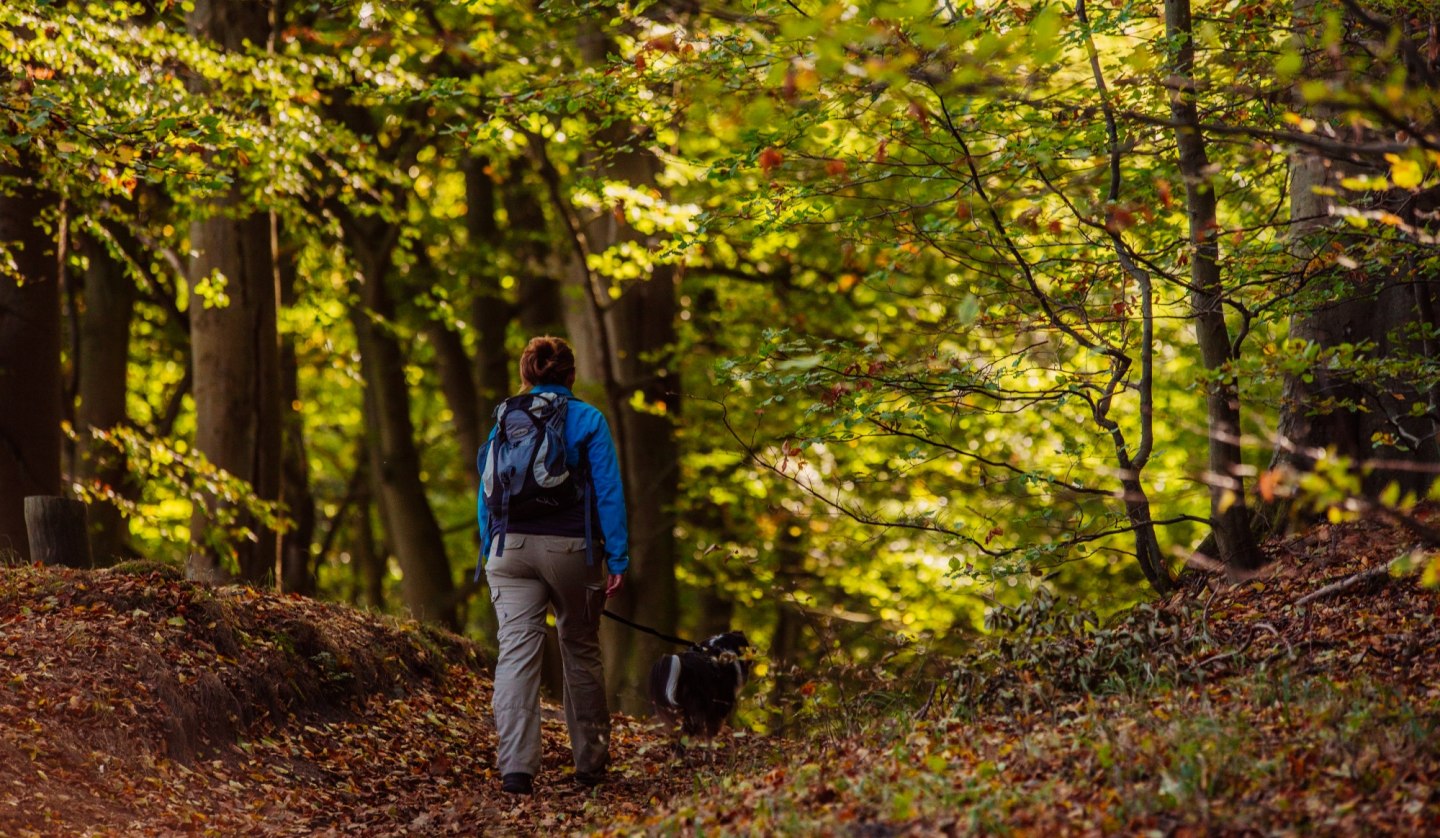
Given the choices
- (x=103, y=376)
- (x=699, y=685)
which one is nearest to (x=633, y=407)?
(x=103, y=376)

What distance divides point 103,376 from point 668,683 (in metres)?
10.1

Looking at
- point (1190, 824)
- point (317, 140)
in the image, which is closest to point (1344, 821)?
point (1190, 824)

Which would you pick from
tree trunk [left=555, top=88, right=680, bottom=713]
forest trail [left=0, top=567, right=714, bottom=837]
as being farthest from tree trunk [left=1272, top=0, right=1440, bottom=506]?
tree trunk [left=555, top=88, right=680, bottom=713]

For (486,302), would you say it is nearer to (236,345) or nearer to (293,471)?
(293,471)

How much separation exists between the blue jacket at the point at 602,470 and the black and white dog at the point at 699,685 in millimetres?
690

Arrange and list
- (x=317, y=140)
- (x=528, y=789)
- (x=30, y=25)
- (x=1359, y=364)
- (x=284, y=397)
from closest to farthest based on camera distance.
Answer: (x=1359, y=364), (x=528, y=789), (x=30, y=25), (x=317, y=140), (x=284, y=397)

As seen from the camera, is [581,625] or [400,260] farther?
[400,260]

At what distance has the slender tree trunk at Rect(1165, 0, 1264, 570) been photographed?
21.6 ft

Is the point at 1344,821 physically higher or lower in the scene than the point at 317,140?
lower

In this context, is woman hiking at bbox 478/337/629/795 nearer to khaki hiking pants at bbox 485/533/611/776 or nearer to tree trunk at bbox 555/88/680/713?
khaki hiking pants at bbox 485/533/611/776

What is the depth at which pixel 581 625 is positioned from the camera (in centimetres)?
693

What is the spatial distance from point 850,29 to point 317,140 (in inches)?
377

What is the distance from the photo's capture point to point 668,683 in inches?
274

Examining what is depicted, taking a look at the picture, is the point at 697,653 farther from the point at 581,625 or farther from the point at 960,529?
the point at 960,529
